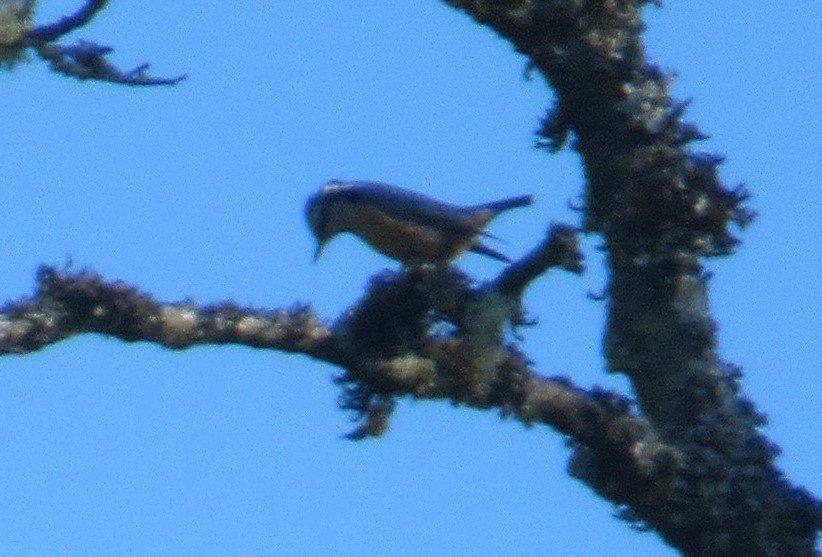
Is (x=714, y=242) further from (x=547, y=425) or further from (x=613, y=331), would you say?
(x=547, y=425)

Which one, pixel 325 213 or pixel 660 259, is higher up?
pixel 325 213

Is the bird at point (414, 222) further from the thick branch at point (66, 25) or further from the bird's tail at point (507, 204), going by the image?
the thick branch at point (66, 25)

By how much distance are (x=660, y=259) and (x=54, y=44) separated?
59.3 inches

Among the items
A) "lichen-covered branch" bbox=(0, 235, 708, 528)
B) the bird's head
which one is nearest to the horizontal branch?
"lichen-covered branch" bbox=(0, 235, 708, 528)

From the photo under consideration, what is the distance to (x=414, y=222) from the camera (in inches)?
273

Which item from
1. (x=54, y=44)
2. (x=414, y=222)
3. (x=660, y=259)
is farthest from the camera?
(x=414, y=222)

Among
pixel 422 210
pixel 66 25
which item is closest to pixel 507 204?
pixel 422 210

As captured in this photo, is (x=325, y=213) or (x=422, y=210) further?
(x=325, y=213)

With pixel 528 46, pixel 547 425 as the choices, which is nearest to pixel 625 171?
pixel 528 46

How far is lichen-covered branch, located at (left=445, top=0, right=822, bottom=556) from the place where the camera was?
3.85 m

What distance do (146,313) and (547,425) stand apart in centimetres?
84

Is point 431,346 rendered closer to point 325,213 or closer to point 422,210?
point 422,210

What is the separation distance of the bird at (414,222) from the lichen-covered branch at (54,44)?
332cm

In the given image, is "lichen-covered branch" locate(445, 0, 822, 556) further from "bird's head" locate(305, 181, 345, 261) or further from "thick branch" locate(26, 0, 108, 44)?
"bird's head" locate(305, 181, 345, 261)
